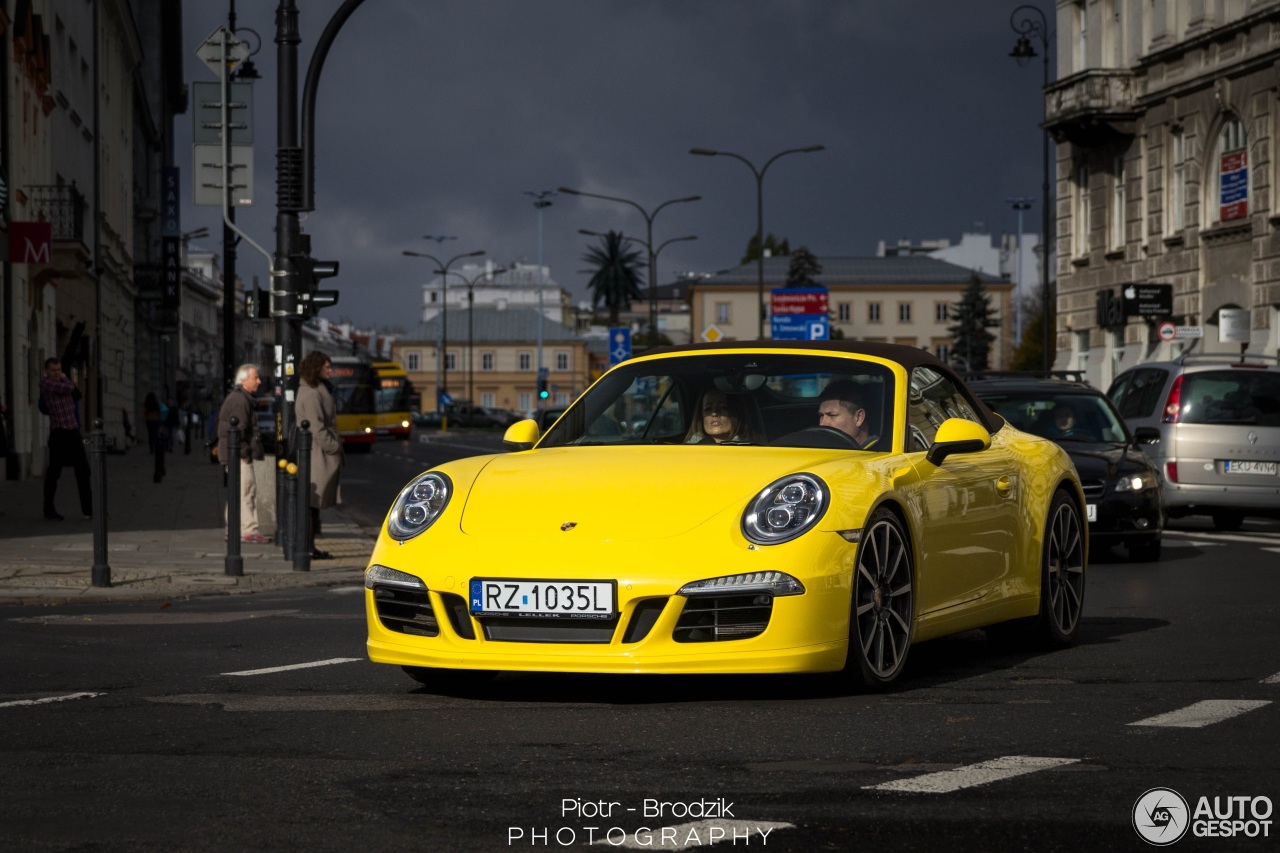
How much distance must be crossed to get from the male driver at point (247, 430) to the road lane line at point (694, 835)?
532 inches

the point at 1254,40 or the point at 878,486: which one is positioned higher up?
the point at 1254,40

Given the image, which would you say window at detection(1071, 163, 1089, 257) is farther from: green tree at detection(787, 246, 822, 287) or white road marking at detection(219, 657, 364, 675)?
green tree at detection(787, 246, 822, 287)

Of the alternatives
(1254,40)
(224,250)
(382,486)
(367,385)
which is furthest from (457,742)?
(367,385)

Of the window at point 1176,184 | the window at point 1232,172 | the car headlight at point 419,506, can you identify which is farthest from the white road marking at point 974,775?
the window at point 1176,184

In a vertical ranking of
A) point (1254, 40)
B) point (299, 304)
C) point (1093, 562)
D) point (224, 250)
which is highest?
point (1254, 40)

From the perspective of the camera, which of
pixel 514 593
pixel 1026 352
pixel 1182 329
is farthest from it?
pixel 1026 352

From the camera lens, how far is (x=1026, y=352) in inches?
4624

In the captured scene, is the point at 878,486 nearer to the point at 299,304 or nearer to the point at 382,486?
the point at 299,304

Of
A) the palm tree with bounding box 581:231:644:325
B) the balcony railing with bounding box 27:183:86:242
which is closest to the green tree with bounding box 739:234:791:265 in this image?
the palm tree with bounding box 581:231:644:325

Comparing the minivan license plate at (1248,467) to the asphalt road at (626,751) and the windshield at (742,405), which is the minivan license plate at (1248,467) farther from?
the windshield at (742,405)

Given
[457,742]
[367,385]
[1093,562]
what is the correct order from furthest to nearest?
[367,385] → [1093,562] → [457,742]

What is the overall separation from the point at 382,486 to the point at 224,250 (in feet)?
19.0

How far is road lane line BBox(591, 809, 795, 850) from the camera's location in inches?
174

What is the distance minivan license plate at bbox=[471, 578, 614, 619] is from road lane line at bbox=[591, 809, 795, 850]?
2032mm
